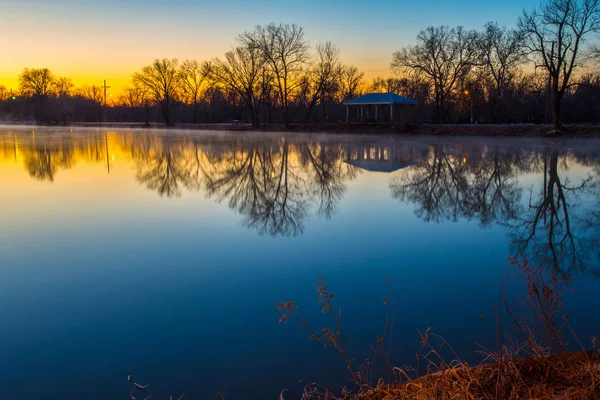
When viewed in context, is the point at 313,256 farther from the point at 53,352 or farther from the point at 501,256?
the point at 53,352

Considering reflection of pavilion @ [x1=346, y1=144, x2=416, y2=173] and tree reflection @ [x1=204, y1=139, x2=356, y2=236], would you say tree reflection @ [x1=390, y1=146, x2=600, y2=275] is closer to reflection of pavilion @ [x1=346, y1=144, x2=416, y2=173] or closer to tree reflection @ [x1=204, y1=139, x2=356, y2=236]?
reflection of pavilion @ [x1=346, y1=144, x2=416, y2=173]

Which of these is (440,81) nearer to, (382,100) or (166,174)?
(382,100)

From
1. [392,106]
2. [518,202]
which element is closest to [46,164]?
[518,202]

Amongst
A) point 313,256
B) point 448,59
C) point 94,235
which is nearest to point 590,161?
point 313,256

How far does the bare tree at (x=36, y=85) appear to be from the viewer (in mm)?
112750

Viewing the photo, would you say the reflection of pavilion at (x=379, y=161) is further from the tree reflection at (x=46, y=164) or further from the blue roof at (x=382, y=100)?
the blue roof at (x=382, y=100)

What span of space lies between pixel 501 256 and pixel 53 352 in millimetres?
6108

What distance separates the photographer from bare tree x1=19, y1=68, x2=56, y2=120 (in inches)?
4439

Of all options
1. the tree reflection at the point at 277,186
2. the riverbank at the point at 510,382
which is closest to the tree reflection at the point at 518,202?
the tree reflection at the point at 277,186

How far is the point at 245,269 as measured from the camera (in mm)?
7027

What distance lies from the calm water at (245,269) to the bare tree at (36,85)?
11119 cm

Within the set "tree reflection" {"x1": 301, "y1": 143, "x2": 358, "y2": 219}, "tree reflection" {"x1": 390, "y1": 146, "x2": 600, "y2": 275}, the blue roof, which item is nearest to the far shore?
the blue roof

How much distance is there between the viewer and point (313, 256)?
7.66 m

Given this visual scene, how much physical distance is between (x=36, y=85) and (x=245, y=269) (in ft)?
406
